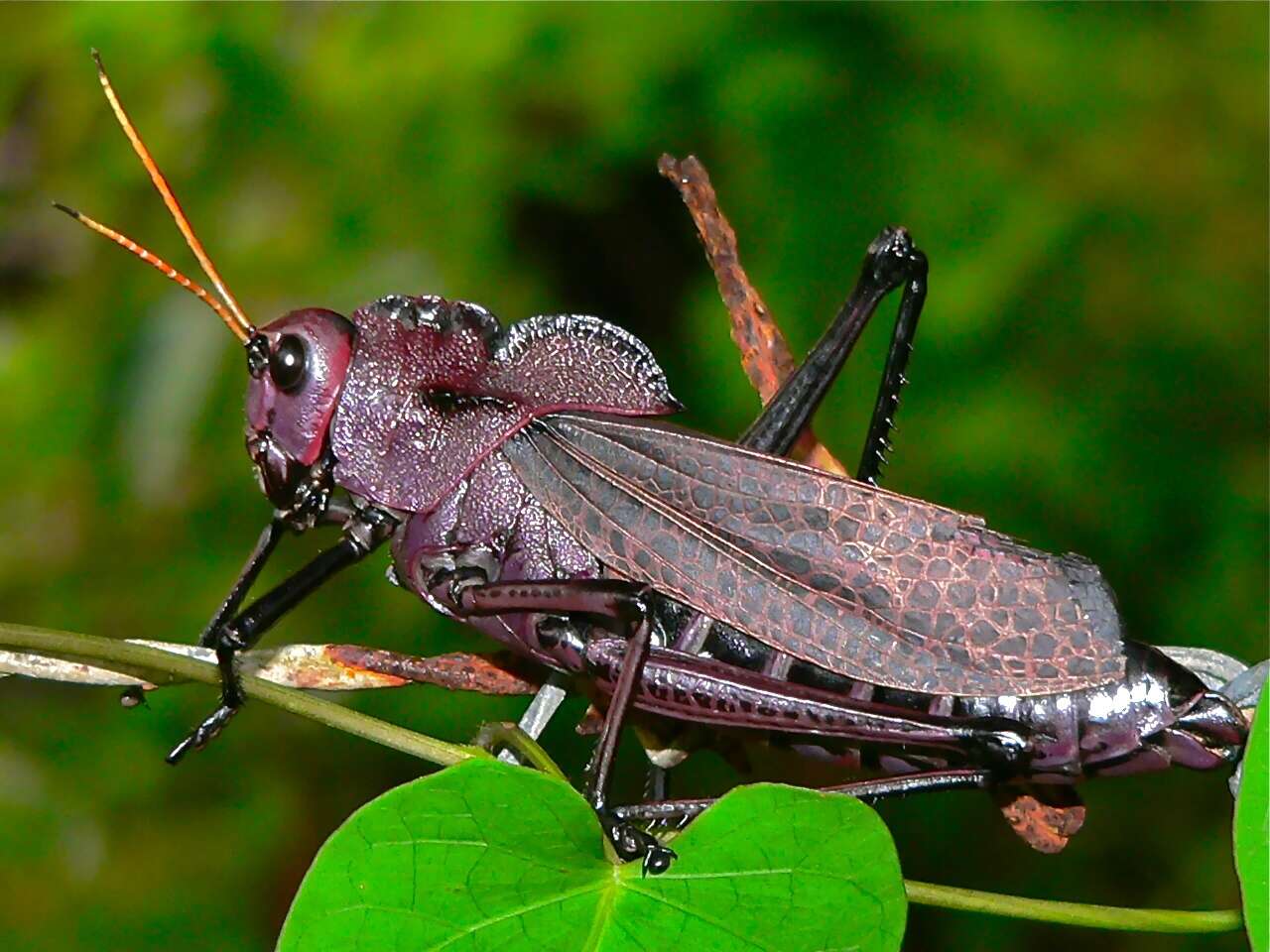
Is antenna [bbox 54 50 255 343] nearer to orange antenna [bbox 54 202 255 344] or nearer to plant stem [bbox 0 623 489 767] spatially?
orange antenna [bbox 54 202 255 344]

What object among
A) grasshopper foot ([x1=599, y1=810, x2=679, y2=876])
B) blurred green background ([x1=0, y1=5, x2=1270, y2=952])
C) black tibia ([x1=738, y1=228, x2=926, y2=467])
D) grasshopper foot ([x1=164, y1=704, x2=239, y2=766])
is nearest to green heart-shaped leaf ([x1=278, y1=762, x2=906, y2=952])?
grasshopper foot ([x1=599, y1=810, x2=679, y2=876])

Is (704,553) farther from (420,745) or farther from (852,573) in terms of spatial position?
(420,745)

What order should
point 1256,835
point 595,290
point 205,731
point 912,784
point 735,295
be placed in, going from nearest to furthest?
1. point 1256,835
2. point 912,784
3. point 205,731
4. point 735,295
5. point 595,290

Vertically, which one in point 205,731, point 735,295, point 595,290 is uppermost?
point 595,290

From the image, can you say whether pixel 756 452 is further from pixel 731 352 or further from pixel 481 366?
pixel 731 352

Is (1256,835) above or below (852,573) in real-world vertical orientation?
below

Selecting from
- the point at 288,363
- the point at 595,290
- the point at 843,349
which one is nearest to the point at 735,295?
the point at 843,349

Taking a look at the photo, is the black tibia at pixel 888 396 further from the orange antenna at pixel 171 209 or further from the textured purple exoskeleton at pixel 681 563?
the orange antenna at pixel 171 209
